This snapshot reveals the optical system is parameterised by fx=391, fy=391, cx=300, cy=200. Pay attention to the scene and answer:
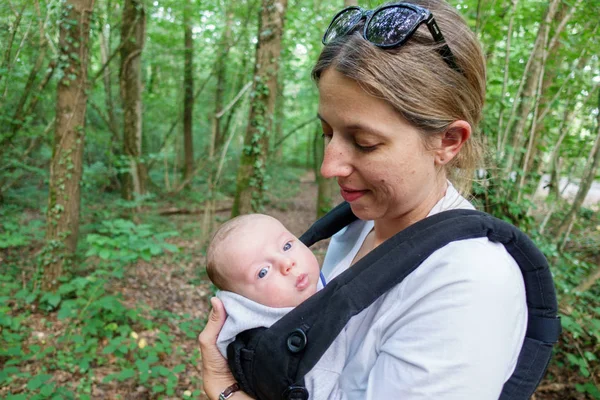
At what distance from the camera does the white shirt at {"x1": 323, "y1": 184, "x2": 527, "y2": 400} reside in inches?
33.5

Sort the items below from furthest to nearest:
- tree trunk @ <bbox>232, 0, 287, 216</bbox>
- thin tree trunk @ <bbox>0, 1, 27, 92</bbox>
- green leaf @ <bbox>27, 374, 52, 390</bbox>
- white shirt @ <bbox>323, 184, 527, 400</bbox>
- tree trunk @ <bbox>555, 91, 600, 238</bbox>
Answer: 1. tree trunk @ <bbox>232, 0, 287, 216</bbox>
2. tree trunk @ <bbox>555, 91, 600, 238</bbox>
3. thin tree trunk @ <bbox>0, 1, 27, 92</bbox>
4. green leaf @ <bbox>27, 374, 52, 390</bbox>
5. white shirt @ <bbox>323, 184, 527, 400</bbox>

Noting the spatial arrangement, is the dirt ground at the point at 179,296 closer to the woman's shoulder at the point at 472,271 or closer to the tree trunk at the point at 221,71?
the woman's shoulder at the point at 472,271

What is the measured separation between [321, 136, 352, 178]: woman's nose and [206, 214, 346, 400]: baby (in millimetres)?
485

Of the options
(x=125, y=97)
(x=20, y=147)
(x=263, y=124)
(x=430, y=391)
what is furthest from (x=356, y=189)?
(x=125, y=97)

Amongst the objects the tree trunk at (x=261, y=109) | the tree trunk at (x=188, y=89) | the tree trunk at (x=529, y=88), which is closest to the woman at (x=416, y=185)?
the tree trunk at (x=529, y=88)

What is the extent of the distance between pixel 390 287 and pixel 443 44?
69cm

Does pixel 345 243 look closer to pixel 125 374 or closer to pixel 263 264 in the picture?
pixel 263 264

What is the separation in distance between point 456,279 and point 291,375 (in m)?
0.52

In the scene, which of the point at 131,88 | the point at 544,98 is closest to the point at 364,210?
the point at 544,98

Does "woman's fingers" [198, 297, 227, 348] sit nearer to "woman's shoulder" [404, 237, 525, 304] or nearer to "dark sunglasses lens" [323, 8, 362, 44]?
"woman's shoulder" [404, 237, 525, 304]

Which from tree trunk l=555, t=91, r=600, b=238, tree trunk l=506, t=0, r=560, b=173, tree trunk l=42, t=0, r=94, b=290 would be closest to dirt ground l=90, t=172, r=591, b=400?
tree trunk l=42, t=0, r=94, b=290

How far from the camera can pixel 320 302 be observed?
1076 mm

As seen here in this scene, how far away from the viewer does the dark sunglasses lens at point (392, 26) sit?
1107 mm

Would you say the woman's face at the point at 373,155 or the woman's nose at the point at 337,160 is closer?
the woman's face at the point at 373,155
